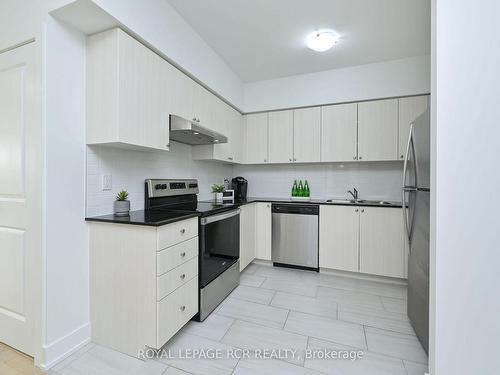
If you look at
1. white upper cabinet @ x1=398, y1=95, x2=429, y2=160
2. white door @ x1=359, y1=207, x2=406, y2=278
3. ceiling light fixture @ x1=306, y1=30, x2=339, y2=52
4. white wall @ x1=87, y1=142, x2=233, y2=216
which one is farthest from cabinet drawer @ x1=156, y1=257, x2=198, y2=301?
white upper cabinet @ x1=398, y1=95, x2=429, y2=160

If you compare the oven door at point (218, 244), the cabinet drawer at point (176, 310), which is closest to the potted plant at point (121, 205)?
the oven door at point (218, 244)

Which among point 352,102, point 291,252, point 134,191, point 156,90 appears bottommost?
point 291,252

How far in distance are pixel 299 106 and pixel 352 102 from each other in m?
0.68

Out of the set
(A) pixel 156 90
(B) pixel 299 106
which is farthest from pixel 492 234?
(B) pixel 299 106

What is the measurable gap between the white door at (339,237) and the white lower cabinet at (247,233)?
0.86 meters

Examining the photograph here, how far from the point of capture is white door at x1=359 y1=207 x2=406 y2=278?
2529 millimetres

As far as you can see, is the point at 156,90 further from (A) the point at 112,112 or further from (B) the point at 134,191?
(B) the point at 134,191

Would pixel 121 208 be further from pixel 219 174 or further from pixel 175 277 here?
pixel 219 174

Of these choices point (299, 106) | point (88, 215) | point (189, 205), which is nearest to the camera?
point (88, 215)

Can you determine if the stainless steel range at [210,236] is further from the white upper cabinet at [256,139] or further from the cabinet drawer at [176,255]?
the white upper cabinet at [256,139]

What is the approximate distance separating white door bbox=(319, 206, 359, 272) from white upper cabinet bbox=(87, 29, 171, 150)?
219 centimetres

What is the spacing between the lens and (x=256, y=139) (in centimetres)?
340

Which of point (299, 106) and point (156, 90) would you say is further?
point (299, 106)

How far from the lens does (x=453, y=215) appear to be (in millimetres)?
1003
